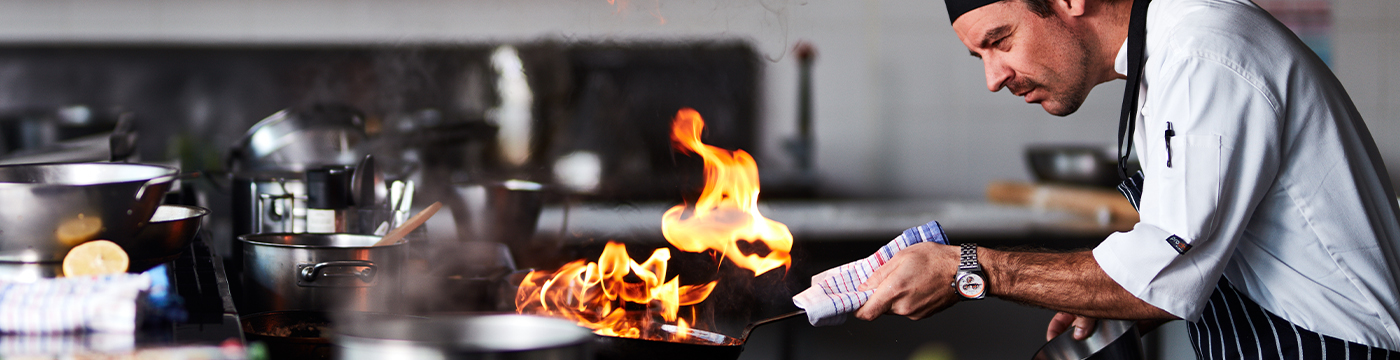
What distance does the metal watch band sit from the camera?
3.12ft

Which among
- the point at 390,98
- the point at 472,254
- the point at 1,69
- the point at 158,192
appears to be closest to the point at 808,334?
the point at 472,254

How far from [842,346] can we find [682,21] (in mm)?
1697

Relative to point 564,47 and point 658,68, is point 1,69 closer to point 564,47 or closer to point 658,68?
point 564,47

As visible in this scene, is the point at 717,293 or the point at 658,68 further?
the point at 658,68

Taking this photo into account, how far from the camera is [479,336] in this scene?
57 centimetres

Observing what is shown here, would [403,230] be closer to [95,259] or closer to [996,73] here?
[95,259]

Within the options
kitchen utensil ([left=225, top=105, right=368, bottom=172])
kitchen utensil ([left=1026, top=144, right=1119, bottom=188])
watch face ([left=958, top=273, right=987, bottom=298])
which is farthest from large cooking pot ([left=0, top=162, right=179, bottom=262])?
kitchen utensil ([left=1026, top=144, right=1119, bottom=188])

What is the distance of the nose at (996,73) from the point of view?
116cm

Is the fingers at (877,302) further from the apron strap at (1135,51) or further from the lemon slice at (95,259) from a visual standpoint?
the lemon slice at (95,259)

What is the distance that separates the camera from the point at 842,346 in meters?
1.58

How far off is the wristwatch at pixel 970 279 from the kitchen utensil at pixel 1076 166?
5.65 ft

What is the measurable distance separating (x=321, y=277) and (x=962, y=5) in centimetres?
87

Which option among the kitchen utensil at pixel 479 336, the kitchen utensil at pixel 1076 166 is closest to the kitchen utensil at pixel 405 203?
the kitchen utensil at pixel 479 336

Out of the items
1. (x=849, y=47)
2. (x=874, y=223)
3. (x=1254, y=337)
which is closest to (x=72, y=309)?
(x=1254, y=337)
